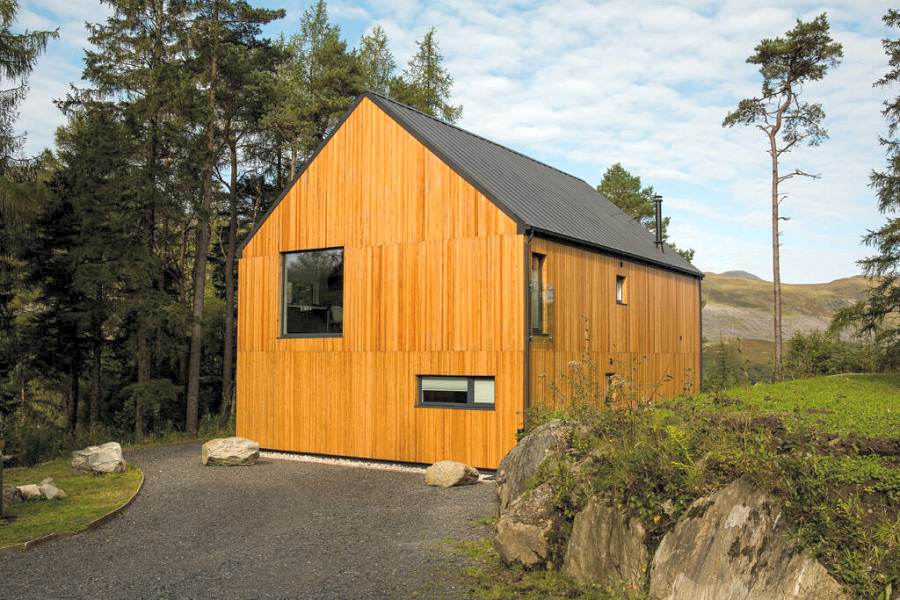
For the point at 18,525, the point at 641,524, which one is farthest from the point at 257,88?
the point at 641,524

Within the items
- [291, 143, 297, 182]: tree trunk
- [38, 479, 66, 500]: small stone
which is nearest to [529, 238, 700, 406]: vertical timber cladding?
[38, 479, 66, 500]: small stone

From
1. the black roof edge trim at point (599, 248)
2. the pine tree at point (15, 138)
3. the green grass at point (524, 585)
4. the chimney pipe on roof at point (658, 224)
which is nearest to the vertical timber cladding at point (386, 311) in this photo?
the black roof edge trim at point (599, 248)

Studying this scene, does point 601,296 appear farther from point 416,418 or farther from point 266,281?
point 266,281

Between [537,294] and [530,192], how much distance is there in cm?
349

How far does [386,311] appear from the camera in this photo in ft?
48.5

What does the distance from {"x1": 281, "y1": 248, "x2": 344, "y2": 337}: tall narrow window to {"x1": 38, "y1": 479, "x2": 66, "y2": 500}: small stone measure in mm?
5801

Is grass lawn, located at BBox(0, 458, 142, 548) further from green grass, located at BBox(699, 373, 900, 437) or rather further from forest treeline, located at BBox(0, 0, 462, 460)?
green grass, located at BBox(699, 373, 900, 437)

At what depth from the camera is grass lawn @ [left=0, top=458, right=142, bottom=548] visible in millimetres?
9359

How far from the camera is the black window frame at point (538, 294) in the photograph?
13391 millimetres

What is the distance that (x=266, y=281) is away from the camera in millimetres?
16719

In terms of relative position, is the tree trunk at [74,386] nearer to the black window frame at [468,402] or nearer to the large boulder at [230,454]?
the large boulder at [230,454]

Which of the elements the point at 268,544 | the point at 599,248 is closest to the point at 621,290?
the point at 599,248

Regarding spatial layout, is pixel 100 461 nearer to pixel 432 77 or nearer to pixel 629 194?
pixel 432 77

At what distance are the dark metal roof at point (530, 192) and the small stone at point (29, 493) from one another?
8.51 m
